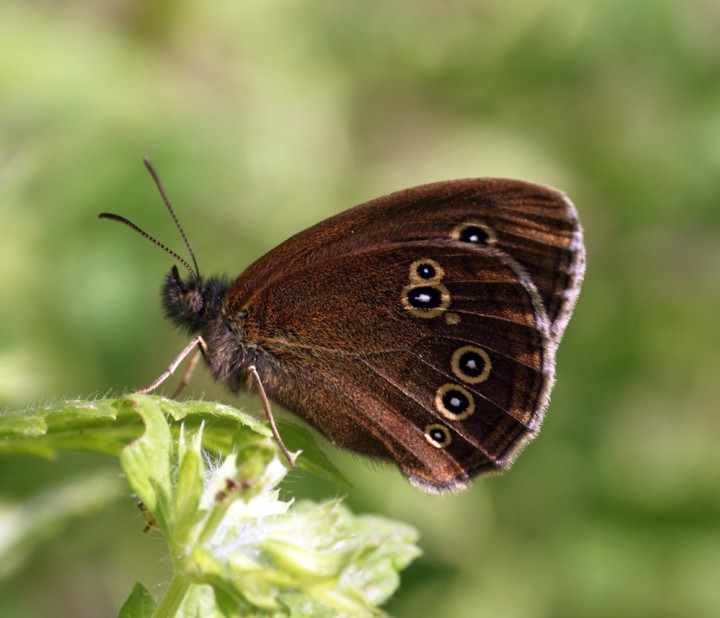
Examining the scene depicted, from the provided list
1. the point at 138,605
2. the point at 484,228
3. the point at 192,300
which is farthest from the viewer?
the point at 192,300

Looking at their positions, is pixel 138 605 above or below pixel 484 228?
below

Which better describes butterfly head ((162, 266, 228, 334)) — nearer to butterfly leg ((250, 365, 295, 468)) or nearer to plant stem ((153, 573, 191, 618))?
butterfly leg ((250, 365, 295, 468))

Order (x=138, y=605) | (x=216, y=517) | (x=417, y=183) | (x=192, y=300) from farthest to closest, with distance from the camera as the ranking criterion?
(x=417, y=183), (x=192, y=300), (x=138, y=605), (x=216, y=517)

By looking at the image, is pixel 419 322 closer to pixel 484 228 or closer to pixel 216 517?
pixel 484 228

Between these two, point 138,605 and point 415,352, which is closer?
point 138,605

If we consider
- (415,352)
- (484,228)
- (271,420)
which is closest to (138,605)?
(271,420)

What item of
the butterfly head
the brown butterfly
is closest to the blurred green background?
the butterfly head

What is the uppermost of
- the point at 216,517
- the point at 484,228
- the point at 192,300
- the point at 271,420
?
the point at 484,228

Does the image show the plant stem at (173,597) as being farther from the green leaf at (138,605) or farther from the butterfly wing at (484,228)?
the butterfly wing at (484,228)
